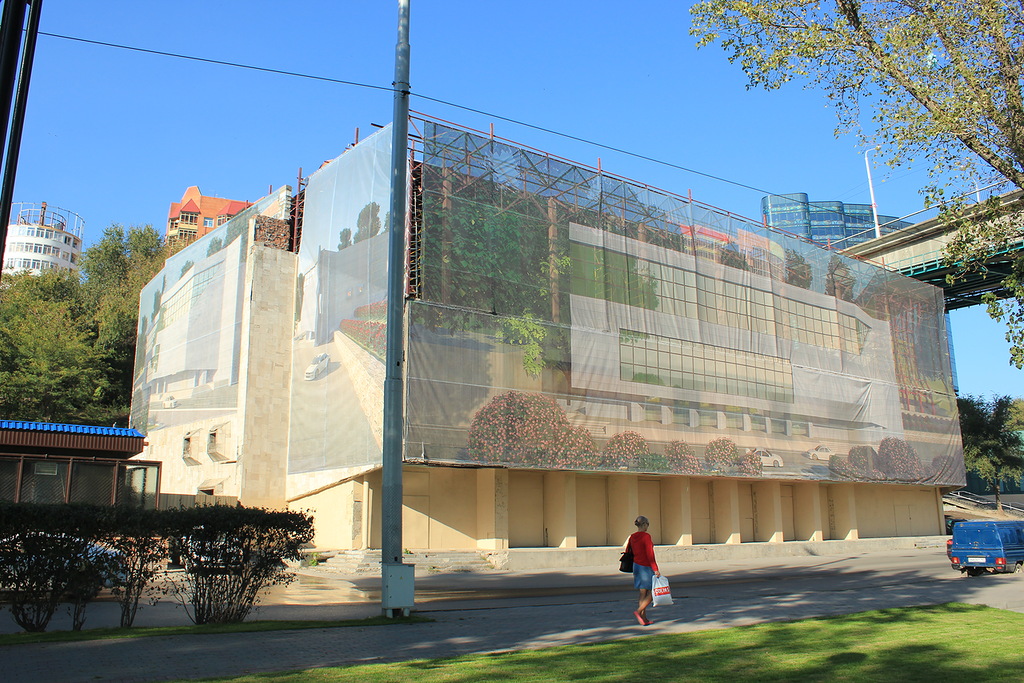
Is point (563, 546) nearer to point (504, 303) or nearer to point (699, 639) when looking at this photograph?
point (504, 303)

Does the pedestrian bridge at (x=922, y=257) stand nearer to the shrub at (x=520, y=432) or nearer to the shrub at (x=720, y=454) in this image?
the shrub at (x=720, y=454)

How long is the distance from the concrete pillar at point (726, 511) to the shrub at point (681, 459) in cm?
397

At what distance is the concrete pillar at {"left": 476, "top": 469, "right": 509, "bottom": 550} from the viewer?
2498cm

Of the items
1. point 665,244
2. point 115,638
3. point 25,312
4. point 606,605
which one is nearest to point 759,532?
point 665,244

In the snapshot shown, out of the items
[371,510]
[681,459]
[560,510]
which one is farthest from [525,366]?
[681,459]

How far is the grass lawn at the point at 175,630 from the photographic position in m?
8.65

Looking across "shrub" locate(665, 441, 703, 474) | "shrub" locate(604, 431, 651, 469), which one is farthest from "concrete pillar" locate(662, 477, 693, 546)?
"shrub" locate(604, 431, 651, 469)

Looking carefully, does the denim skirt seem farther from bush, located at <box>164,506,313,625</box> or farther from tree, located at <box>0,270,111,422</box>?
tree, located at <box>0,270,111,422</box>

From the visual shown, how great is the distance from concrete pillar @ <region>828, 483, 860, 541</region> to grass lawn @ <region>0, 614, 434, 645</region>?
3087cm

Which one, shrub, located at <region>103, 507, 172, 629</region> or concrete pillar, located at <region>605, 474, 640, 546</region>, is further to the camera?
concrete pillar, located at <region>605, 474, 640, 546</region>

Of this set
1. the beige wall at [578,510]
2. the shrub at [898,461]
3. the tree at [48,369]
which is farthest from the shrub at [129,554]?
the shrub at [898,461]

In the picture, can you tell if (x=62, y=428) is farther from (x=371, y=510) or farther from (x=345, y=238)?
(x=345, y=238)

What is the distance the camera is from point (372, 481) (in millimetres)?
24953

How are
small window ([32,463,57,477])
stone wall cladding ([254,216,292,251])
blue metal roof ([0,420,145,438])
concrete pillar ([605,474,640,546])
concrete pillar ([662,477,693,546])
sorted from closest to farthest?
small window ([32,463,57,477]) < blue metal roof ([0,420,145,438]) < concrete pillar ([605,474,640,546]) < concrete pillar ([662,477,693,546]) < stone wall cladding ([254,216,292,251])
